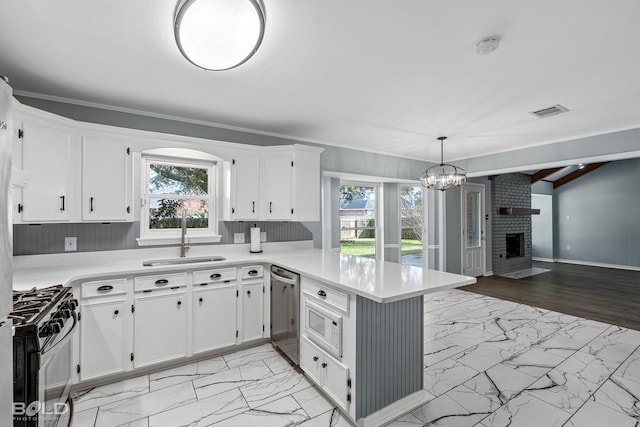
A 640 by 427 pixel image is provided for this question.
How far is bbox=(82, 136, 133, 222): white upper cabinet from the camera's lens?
254 cm

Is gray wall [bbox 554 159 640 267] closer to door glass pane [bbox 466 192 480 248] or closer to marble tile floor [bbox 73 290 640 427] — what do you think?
door glass pane [bbox 466 192 480 248]

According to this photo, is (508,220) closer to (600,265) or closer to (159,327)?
(600,265)

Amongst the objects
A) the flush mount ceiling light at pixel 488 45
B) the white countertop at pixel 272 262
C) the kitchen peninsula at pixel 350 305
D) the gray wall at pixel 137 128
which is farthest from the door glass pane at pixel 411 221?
the flush mount ceiling light at pixel 488 45

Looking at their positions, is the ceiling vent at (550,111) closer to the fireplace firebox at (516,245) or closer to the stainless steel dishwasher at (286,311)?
the stainless steel dishwasher at (286,311)

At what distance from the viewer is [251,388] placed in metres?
2.33

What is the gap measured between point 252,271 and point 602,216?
950cm

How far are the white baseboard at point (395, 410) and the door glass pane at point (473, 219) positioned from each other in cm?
501

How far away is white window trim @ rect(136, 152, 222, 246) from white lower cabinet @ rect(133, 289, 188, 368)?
0.76 m

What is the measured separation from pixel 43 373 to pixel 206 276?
139 centimetres

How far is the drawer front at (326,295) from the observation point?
195 cm

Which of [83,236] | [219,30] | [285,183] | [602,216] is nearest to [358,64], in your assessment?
[219,30]

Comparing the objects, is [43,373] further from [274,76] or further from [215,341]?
[274,76]

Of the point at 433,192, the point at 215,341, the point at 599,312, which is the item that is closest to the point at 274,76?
the point at 215,341

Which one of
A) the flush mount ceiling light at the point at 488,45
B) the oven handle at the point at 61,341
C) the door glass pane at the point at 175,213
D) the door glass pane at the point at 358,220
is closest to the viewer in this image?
the oven handle at the point at 61,341
